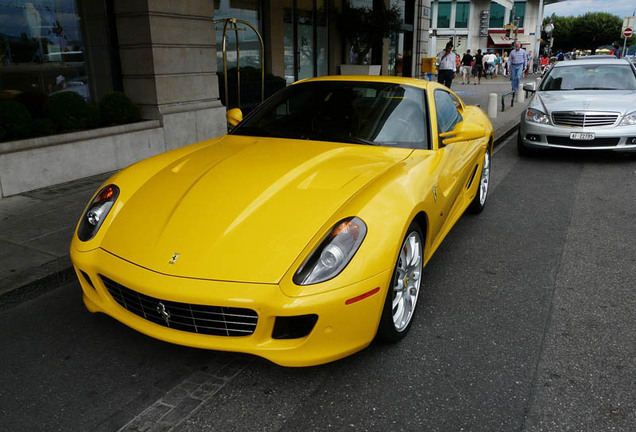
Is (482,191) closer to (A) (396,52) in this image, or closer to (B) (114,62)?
(B) (114,62)

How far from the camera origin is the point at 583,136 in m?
7.95

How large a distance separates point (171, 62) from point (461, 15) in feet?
186

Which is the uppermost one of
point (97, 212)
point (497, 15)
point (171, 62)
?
point (497, 15)

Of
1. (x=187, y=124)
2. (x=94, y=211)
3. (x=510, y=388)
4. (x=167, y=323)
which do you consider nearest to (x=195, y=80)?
(x=187, y=124)

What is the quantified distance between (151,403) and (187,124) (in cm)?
651

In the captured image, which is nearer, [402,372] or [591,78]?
[402,372]

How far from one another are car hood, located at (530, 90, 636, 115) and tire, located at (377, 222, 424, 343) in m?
6.19

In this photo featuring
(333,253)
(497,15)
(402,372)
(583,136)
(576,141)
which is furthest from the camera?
(497,15)

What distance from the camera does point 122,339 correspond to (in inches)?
123

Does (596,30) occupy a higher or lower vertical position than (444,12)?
lower

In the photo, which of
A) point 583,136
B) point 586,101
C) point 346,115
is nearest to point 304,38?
point 586,101

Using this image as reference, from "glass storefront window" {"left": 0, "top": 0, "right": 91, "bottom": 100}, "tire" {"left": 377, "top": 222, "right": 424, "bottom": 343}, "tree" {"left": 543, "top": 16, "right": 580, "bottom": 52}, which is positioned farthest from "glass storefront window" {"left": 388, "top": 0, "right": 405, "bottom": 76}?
"tree" {"left": 543, "top": 16, "right": 580, "bottom": 52}

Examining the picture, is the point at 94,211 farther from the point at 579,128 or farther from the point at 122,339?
the point at 579,128

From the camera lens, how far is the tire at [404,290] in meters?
2.85
